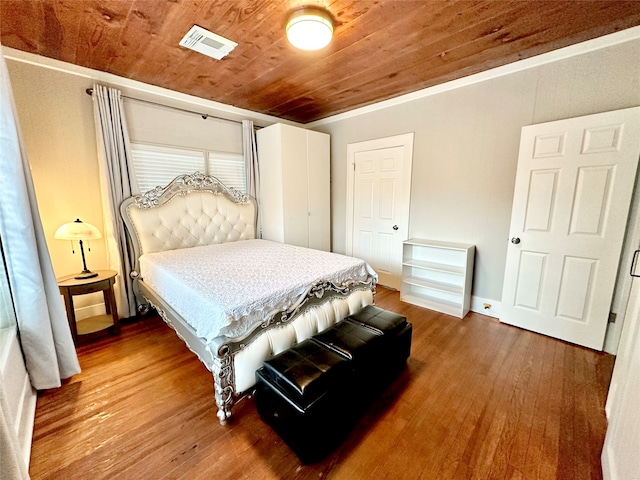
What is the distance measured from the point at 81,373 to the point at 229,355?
145 centimetres

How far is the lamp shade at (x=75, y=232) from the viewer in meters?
2.29

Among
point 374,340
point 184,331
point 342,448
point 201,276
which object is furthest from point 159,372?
point 374,340

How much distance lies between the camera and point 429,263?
3311 millimetres

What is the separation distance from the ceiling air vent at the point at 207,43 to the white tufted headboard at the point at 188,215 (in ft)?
4.91

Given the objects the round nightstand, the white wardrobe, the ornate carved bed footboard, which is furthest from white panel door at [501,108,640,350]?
the round nightstand

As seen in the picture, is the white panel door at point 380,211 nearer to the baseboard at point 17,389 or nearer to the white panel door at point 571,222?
the white panel door at point 571,222

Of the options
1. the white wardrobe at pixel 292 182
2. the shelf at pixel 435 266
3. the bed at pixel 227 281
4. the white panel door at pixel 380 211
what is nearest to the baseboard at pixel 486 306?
the shelf at pixel 435 266

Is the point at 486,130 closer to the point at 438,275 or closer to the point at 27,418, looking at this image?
the point at 438,275

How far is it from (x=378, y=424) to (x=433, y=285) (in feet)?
6.39

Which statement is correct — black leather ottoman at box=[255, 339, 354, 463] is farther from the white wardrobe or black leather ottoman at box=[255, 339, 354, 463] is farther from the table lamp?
the white wardrobe

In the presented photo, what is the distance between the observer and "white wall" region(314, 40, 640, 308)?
2203mm

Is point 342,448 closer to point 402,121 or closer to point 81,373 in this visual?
point 81,373

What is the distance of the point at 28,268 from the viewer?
5.39 ft

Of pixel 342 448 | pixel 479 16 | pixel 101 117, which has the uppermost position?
pixel 479 16
